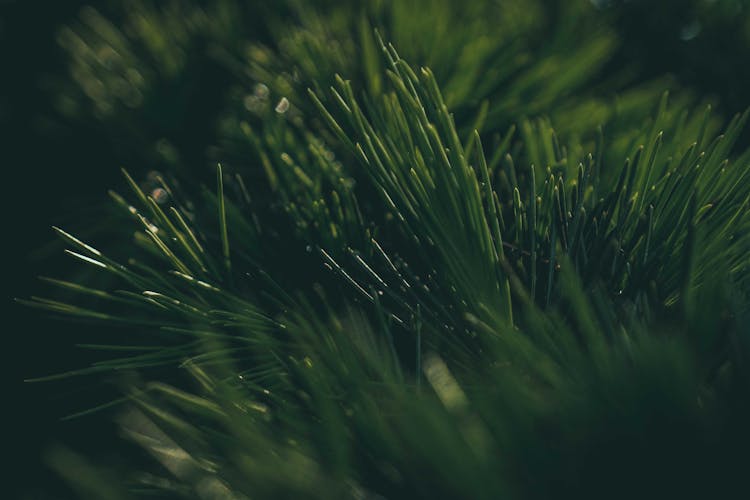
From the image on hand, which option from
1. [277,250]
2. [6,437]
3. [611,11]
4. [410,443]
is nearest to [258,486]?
[410,443]

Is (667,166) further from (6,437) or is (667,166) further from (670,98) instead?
(6,437)

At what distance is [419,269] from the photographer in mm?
252

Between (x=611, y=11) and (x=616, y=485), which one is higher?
(x=611, y=11)

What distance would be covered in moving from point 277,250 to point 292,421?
3.8 inches

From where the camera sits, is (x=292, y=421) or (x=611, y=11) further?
(x=611, y=11)

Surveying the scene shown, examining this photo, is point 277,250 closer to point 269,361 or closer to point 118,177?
point 269,361

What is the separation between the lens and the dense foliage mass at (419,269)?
15cm

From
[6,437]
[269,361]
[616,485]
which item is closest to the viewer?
[616,485]

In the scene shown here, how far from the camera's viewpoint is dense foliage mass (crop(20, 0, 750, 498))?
15 centimetres

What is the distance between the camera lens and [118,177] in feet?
1.31

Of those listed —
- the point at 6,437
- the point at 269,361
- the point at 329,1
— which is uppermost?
the point at 329,1

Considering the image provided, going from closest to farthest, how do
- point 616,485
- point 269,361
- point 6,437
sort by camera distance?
point 616,485 < point 269,361 < point 6,437

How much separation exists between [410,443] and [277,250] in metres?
0.14

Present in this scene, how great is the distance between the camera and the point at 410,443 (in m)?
0.16
